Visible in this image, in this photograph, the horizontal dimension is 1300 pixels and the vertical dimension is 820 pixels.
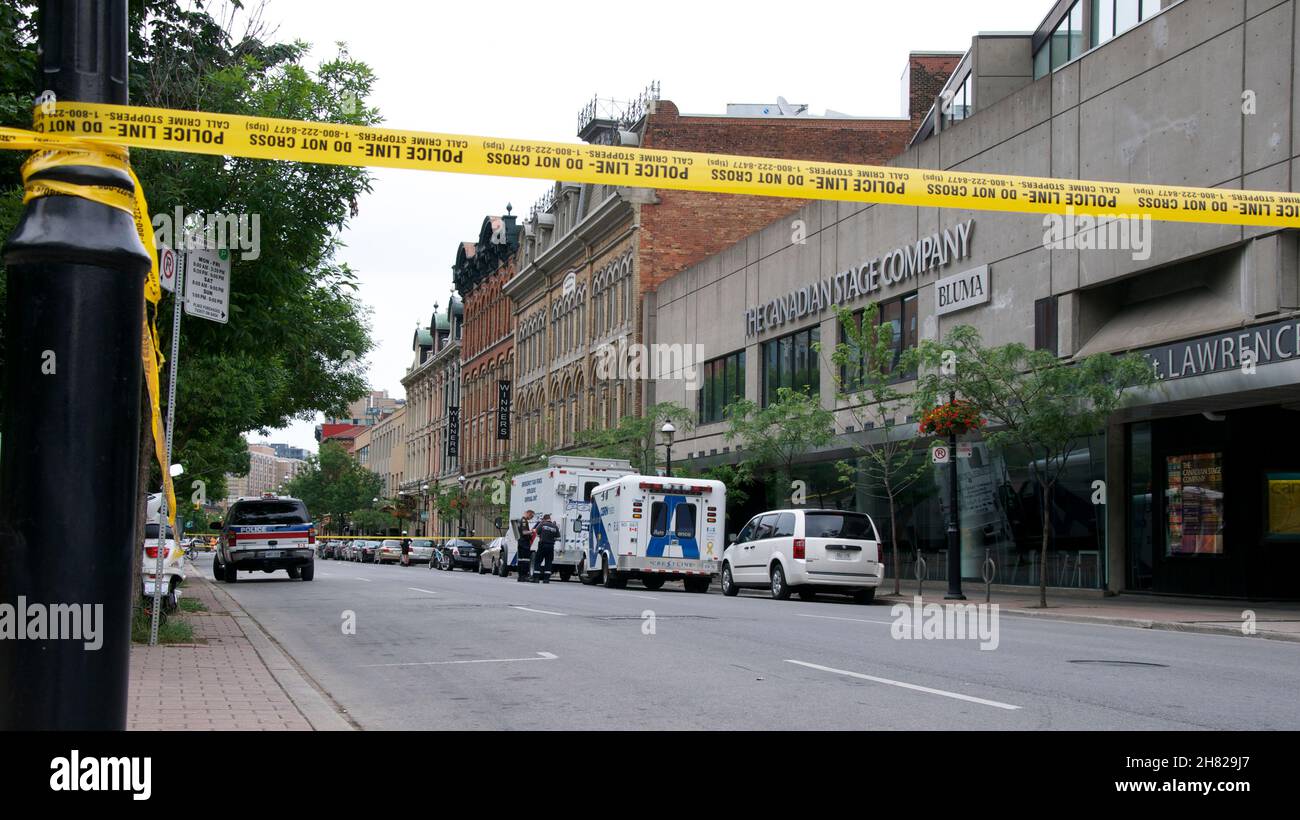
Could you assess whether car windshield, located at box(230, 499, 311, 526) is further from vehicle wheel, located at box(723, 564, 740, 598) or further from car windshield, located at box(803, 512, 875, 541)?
car windshield, located at box(803, 512, 875, 541)

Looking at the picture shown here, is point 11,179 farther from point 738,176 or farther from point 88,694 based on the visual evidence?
point 88,694

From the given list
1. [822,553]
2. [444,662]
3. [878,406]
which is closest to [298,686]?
[444,662]

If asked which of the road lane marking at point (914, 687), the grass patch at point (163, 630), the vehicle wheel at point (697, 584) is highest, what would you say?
the road lane marking at point (914, 687)

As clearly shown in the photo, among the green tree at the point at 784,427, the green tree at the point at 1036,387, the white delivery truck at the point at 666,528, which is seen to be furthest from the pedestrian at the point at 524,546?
the green tree at the point at 1036,387

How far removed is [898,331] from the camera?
1289 inches

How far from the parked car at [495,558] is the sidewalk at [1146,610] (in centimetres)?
1400

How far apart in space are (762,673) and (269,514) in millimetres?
23831

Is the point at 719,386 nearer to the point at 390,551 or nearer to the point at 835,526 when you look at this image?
the point at 835,526

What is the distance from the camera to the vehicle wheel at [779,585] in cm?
2500

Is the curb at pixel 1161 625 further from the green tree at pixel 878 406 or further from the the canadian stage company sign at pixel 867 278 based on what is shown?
the the canadian stage company sign at pixel 867 278

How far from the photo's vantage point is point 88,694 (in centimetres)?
266

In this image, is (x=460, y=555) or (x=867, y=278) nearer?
(x=867, y=278)

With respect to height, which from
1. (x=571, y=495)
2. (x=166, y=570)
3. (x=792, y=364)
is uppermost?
(x=792, y=364)
